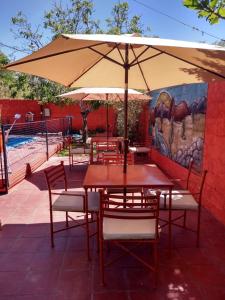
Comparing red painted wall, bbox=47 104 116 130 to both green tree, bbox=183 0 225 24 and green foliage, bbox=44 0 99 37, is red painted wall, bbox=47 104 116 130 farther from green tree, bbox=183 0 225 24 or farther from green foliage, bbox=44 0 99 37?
green tree, bbox=183 0 225 24

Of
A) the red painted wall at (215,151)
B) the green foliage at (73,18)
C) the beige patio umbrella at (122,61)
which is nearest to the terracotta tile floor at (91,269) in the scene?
the red painted wall at (215,151)

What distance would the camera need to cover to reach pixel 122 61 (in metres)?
3.53

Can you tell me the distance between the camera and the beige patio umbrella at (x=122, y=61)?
2314mm

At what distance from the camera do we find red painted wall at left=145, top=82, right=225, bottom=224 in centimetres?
410

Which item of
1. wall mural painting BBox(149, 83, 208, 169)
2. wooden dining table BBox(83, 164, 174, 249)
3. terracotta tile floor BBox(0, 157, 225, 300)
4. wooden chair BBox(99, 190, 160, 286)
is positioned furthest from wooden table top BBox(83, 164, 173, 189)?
wall mural painting BBox(149, 83, 208, 169)

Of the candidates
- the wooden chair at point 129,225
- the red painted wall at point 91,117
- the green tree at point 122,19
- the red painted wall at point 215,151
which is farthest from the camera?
the red painted wall at point 91,117

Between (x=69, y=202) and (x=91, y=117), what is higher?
(x=91, y=117)

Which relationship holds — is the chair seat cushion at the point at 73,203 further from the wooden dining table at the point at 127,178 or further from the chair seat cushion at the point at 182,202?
the chair seat cushion at the point at 182,202

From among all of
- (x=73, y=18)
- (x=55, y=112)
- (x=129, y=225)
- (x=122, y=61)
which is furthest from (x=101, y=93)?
(x=55, y=112)

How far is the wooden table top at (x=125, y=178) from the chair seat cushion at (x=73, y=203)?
0.31 metres

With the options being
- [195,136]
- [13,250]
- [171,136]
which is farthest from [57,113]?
[13,250]

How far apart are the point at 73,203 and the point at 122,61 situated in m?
1.94

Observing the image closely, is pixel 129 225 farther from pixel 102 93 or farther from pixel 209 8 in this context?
pixel 102 93

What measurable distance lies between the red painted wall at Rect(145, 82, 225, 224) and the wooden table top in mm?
1210
